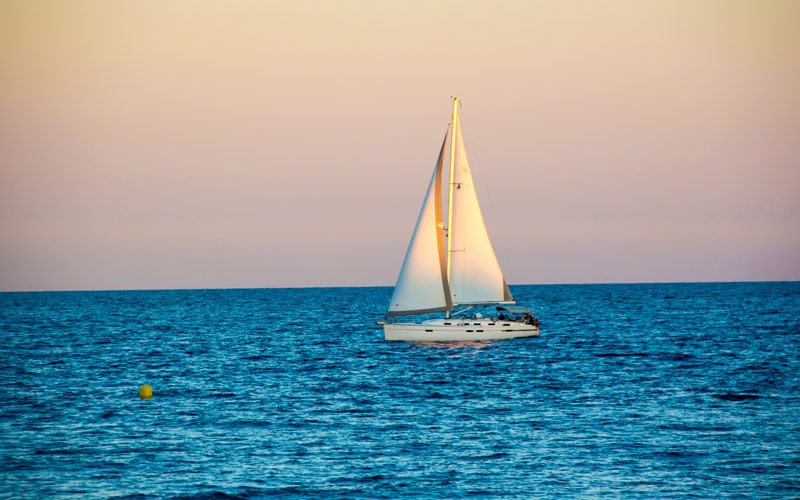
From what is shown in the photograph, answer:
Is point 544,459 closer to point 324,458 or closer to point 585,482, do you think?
point 585,482

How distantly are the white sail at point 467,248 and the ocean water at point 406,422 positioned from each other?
4.18 metres

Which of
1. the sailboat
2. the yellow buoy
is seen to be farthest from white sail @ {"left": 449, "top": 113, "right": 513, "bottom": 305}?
the yellow buoy

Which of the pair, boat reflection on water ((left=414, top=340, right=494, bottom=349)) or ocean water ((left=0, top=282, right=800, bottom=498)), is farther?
boat reflection on water ((left=414, top=340, right=494, bottom=349))

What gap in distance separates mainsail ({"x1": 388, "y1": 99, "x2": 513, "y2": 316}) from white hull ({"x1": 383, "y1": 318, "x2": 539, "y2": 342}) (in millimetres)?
1135

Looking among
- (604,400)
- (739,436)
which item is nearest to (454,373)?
(604,400)

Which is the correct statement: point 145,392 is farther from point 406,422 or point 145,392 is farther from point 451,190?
point 451,190

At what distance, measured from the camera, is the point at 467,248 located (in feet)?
226

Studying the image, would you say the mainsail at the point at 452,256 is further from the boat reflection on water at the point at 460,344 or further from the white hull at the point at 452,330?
the boat reflection on water at the point at 460,344

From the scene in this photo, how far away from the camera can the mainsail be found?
218 feet

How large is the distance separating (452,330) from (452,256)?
5.18 m

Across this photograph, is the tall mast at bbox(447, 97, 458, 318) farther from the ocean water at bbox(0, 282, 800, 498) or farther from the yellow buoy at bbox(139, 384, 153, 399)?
the yellow buoy at bbox(139, 384, 153, 399)

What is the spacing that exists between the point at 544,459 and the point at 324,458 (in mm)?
7064

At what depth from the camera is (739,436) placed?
35250 millimetres

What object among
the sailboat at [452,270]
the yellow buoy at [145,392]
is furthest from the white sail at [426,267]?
the yellow buoy at [145,392]
